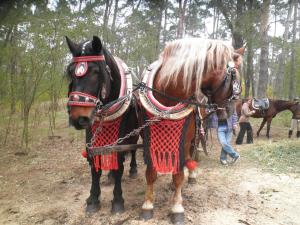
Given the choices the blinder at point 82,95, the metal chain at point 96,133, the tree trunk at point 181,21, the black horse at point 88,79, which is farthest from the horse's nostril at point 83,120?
the tree trunk at point 181,21

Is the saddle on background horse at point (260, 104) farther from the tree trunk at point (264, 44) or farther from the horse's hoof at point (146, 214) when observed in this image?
the horse's hoof at point (146, 214)

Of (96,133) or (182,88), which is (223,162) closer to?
(182,88)

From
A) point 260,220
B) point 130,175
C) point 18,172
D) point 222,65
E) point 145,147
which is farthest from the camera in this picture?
point 18,172

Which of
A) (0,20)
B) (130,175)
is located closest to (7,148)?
(0,20)

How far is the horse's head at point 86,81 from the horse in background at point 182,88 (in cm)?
51

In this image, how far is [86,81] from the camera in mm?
2633

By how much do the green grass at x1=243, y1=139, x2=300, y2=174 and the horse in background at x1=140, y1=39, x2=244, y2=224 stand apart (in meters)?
2.83

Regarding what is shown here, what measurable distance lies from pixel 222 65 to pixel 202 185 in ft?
6.95

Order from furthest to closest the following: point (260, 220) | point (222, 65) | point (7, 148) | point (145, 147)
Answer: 1. point (7, 148)
2. point (260, 220)
3. point (145, 147)
4. point (222, 65)

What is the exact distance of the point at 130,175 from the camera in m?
4.85

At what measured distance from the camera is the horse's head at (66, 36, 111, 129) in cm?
258

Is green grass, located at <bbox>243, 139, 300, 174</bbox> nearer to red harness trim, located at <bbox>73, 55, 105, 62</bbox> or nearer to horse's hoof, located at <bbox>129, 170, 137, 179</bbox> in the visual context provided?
horse's hoof, located at <bbox>129, 170, 137, 179</bbox>

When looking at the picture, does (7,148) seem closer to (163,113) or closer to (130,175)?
(130,175)

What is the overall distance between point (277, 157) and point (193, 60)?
13.4 ft
